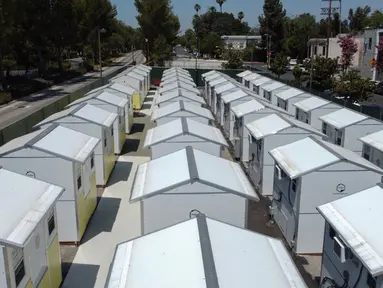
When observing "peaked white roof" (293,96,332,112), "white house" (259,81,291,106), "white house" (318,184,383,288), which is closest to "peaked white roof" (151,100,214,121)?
"peaked white roof" (293,96,332,112)

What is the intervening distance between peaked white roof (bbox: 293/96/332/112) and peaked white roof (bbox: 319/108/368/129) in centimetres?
189

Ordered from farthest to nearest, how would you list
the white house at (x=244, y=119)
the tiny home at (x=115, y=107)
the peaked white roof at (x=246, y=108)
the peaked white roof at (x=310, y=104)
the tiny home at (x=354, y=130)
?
the peaked white roof at (x=310, y=104) → the tiny home at (x=115, y=107) → the peaked white roof at (x=246, y=108) → the white house at (x=244, y=119) → the tiny home at (x=354, y=130)

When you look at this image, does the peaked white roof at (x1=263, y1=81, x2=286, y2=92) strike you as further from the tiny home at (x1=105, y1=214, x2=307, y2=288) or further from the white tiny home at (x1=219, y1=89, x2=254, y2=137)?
the tiny home at (x1=105, y1=214, x2=307, y2=288)

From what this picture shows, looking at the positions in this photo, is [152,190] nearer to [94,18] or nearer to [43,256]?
[43,256]

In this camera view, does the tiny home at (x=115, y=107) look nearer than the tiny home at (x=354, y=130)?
No

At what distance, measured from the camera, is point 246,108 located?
67.5 feet

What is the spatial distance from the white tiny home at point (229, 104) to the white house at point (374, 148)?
7.96 m

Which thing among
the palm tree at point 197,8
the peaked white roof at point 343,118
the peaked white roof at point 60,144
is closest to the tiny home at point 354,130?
the peaked white roof at point 343,118

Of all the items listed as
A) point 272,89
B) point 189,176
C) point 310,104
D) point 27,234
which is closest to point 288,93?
point 272,89

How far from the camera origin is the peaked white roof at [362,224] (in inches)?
293

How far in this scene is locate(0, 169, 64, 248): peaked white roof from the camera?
7676mm

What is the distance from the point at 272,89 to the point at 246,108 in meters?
9.84

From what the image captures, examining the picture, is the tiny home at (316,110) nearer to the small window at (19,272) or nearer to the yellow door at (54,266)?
the yellow door at (54,266)

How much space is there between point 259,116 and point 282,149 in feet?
18.6
